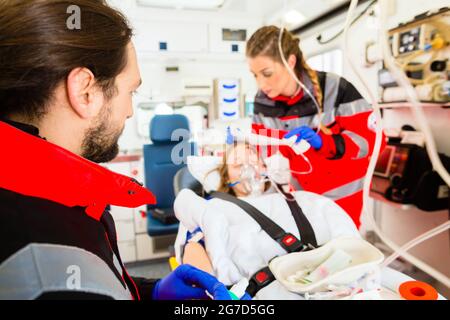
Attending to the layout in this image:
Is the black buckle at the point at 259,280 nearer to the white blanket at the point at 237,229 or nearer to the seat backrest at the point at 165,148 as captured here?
the white blanket at the point at 237,229

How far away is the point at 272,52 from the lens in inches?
47.8

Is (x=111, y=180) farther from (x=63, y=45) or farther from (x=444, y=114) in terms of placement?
(x=444, y=114)

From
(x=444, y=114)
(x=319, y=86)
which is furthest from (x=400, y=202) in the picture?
(x=319, y=86)

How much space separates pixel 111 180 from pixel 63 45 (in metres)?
0.26

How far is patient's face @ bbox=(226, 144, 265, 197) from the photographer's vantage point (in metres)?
0.92

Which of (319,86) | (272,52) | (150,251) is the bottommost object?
(150,251)

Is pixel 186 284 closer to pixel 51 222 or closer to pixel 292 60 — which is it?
pixel 51 222

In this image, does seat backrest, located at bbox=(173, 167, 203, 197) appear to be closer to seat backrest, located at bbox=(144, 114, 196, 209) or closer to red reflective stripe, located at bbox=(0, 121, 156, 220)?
seat backrest, located at bbox=(144, 114, 196, 209)

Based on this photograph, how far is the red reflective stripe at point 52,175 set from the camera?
0.47 meters

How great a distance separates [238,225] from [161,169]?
1.15m

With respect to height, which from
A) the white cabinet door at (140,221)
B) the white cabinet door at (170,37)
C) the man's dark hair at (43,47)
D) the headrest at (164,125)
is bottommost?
the white cabinet door at (140,221)

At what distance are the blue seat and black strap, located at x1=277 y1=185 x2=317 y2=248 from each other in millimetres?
491

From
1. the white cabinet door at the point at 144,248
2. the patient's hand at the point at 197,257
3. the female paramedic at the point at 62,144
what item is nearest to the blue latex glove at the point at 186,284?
the female paramedic at the point at 62,144

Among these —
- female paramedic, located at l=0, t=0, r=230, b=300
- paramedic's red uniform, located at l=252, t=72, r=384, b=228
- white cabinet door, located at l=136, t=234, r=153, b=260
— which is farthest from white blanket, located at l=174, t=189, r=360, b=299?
white cabinet door, located at l=136, t=234, r=153, b=260
